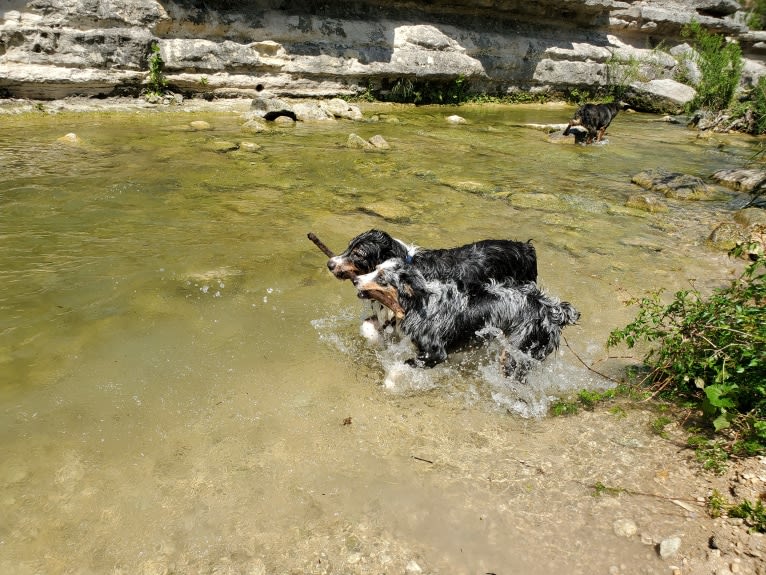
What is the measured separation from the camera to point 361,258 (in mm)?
4031

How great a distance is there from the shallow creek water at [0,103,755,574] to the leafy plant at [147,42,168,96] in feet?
16.8

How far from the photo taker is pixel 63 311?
15.4ft

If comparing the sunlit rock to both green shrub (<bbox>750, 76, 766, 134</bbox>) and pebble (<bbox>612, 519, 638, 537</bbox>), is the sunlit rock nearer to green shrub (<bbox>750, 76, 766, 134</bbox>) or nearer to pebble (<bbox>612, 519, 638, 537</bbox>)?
pebble (<bbox>612, 519, 638, 537</bbox>)

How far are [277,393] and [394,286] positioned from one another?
1144 millimetres

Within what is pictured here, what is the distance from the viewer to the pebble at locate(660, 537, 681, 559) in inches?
103

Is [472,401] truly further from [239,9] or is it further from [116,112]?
[239,9]

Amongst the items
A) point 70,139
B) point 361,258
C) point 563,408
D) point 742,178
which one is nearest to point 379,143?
point 70,139

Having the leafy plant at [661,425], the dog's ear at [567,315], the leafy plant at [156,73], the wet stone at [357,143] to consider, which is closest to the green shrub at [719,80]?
the wet stone at [357,143]

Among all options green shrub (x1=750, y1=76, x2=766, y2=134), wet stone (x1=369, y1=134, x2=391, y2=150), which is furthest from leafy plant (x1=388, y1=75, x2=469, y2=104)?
green shrub (x1=750, y1=76, x2=766, y2=134)

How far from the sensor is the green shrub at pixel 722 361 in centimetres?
324

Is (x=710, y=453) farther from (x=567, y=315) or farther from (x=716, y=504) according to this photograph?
(x=567, y=315)

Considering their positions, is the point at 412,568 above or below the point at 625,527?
below

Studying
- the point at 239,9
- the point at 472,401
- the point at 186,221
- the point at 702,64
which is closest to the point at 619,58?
the point at 702,64

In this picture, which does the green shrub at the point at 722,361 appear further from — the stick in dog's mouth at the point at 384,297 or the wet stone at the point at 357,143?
the wet stone at the point at 357,143
